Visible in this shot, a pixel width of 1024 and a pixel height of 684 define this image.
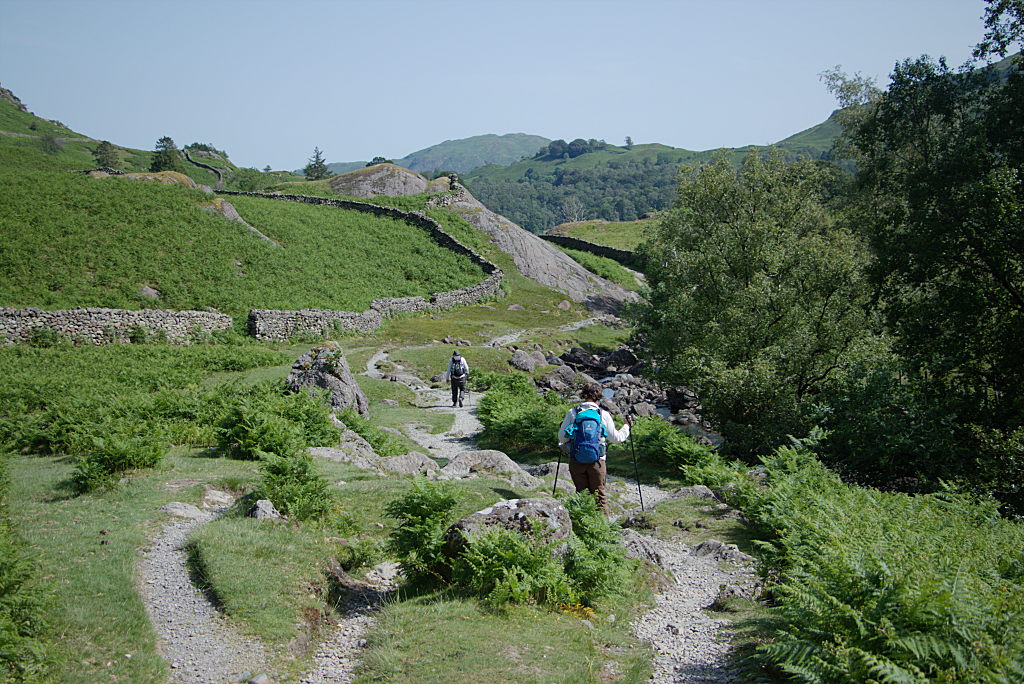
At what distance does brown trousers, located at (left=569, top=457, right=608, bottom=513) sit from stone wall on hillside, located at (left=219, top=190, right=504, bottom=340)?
28.0 m

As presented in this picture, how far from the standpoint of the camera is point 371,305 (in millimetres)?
46438

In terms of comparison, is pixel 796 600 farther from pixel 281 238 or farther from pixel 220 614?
pixel 281 238

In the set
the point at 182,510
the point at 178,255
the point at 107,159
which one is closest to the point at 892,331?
the point at 182,510

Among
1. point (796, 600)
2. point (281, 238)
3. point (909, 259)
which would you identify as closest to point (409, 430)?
point (796, 600)

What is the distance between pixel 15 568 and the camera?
23.2ft

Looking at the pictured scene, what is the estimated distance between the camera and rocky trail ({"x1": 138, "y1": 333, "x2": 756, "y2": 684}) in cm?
720

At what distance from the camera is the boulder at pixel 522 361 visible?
3644 cm

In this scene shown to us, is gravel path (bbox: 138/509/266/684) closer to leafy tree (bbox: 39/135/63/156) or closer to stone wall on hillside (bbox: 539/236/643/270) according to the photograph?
stone wall on hillside (bbox: 539/236/643/270)

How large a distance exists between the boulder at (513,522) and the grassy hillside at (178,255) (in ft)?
100

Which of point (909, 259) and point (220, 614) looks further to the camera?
point (909, 259)

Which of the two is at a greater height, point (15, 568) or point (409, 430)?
point (15, 568)

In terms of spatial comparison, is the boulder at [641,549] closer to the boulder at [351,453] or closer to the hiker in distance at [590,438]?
the hiker in distance at [590,438]

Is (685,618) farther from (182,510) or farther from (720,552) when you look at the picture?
(182,510)

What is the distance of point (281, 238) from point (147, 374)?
3226cm
